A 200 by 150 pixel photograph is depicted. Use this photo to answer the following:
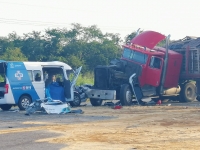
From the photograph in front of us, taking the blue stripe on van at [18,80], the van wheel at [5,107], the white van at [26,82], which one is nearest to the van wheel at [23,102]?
the white van at [26,82]

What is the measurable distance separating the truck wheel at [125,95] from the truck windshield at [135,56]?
189cm

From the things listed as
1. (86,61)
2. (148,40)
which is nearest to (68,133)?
(148,40)

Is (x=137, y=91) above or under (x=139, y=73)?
under

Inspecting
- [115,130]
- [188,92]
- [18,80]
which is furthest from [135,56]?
[115,130]

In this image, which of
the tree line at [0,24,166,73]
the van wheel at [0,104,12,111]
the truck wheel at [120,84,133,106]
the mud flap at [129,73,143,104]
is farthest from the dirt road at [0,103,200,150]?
the tree line at [0,24,166,73]

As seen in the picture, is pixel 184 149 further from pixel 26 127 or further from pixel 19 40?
pixel 19 40

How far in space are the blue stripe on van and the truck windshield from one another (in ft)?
20.5

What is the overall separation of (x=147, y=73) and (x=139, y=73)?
0.47m

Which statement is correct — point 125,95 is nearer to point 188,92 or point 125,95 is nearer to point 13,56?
point 188,92

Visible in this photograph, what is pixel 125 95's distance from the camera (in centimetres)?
2567

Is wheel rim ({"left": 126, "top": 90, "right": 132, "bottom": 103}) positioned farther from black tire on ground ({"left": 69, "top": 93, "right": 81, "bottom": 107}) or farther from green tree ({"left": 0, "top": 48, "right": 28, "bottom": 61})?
green tree ({"left": 0, "top": 48, "right": 28, "bottom": 61})

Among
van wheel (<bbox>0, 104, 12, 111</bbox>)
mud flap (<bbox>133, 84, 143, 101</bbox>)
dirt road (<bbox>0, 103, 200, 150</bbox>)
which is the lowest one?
dirt road (<bbox>0, 103, 200, 150</bbox>)

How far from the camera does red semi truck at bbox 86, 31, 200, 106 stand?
85.8ft

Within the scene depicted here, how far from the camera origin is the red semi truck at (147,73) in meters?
26.2
